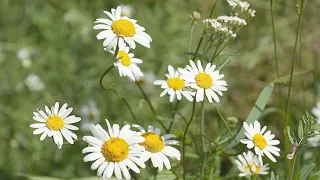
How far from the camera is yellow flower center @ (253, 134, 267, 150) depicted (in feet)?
4.46

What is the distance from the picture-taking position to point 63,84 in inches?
103

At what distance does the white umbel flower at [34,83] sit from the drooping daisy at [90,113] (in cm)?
29

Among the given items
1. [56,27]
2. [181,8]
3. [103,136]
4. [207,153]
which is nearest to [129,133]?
[103,136]

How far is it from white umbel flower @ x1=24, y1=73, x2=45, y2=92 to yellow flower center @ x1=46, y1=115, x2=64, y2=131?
1.31 m

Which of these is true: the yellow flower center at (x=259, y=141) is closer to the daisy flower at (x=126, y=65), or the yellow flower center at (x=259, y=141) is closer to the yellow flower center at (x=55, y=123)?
the daisy flower at (x=126, y=65)

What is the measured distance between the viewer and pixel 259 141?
137 centimetres

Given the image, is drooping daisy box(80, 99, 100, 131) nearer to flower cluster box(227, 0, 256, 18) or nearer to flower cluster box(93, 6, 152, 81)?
flower cluster box(93, 6, 152, 81)

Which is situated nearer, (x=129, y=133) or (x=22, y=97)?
(x=129, y=133)

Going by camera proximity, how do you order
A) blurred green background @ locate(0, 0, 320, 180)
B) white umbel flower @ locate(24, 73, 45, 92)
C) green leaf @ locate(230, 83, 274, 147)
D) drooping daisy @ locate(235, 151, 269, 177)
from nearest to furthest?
drooping daisy @ locate(235, 151, 269, 177), green leaf @ locate(230, 83, 274, 147), blurred green background @ locate(0, 0, 320, 180), white umbel flower @ locate(24, 73, 45, 92)

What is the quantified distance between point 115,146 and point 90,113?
4.06ft

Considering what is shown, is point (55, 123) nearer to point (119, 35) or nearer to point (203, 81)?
point (119, 35)

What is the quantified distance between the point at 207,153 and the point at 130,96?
0.94 meters

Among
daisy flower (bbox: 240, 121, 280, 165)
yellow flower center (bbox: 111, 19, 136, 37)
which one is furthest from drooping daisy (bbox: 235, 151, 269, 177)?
yellow flower center (bbox: 111, 19, 136, 37)

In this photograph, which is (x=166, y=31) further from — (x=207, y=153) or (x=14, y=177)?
(x=207, y=153)
